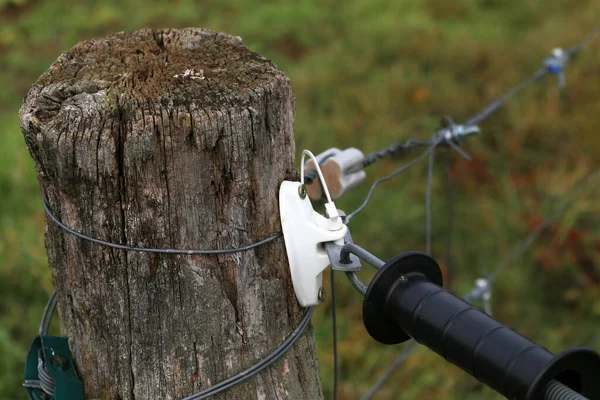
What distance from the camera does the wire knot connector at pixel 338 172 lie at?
1779mm

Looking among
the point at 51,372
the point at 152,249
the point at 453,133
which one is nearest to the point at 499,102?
the point at 453,133

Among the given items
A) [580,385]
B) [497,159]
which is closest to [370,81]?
[497,159]

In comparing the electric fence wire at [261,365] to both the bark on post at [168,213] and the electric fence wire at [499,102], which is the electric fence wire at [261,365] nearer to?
the bark on post at [168,213]

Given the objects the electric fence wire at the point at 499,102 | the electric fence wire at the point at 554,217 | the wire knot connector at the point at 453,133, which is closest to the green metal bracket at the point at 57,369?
the electric fence wire at the point at 499,102

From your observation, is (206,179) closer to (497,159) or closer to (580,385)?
(580,385)

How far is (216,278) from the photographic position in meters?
1.23

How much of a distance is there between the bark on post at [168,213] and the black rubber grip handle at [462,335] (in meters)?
0.22

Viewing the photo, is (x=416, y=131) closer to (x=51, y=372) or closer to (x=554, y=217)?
(x=554, y=217)

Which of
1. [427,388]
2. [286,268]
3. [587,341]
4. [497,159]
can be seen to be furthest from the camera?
[497,159]

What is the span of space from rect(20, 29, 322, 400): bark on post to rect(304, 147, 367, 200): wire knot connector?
1.58ft

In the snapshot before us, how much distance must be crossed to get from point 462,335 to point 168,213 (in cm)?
53

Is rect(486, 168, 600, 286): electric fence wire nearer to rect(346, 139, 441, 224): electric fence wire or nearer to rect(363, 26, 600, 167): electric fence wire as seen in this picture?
rect(363, 26, 600, 167): electric fence wire

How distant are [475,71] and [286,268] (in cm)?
426

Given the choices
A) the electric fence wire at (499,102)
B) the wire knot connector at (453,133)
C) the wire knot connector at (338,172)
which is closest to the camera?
the wire knot connector at (338,172)
